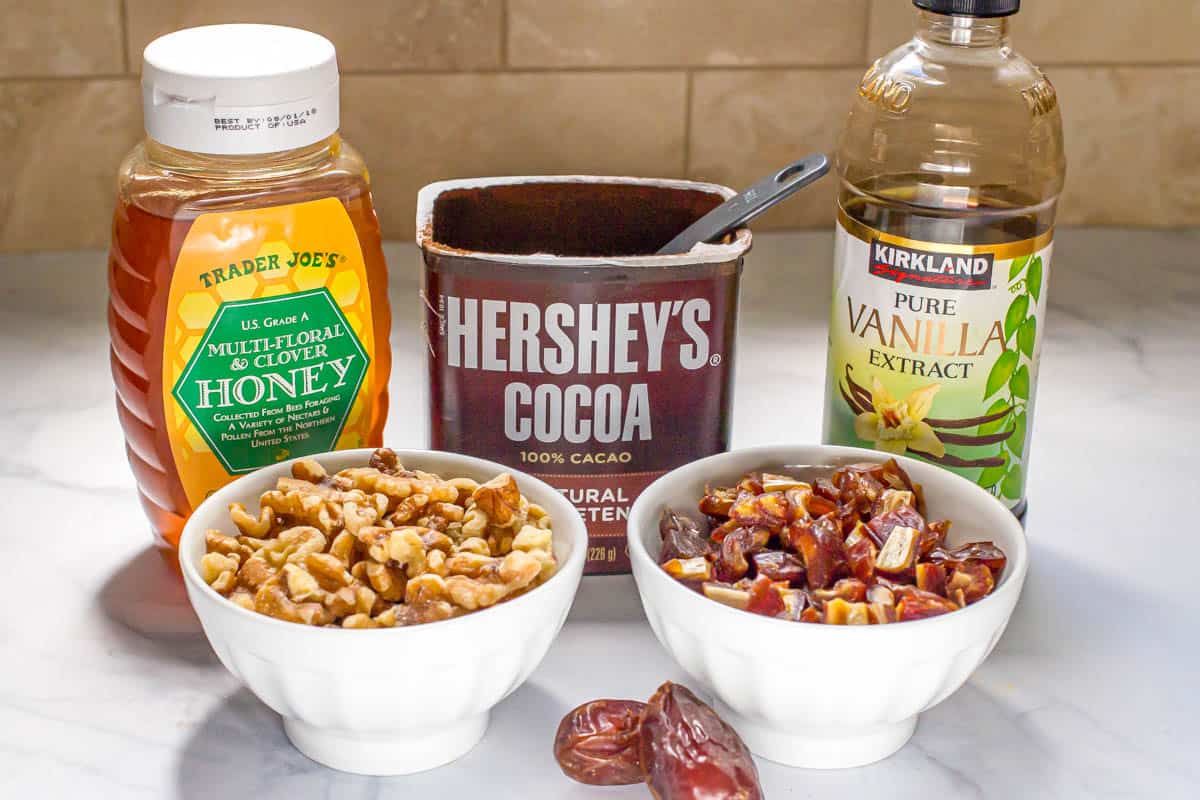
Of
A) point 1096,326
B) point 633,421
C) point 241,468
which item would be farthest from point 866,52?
point 241,468

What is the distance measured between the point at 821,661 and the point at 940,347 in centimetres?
24

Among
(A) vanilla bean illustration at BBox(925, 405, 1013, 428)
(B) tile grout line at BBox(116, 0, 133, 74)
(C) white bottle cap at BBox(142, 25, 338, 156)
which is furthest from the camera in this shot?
(B) tile grout line at BBox(116, 0, 133, 74)

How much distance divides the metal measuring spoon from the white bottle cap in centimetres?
21

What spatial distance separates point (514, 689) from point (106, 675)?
219 millimetres

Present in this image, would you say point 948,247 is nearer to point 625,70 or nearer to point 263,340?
point 263,340

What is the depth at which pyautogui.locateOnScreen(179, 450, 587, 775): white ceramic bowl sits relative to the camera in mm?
671

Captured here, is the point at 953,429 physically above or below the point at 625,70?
below

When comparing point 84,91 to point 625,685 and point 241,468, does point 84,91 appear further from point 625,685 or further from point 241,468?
point 625,685

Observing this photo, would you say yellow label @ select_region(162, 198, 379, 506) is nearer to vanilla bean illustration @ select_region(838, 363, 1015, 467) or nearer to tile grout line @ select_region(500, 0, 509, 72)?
vanilla bean illustration @ select_region(838, 363, 1015, 467)

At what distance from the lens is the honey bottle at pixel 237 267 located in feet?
2.56

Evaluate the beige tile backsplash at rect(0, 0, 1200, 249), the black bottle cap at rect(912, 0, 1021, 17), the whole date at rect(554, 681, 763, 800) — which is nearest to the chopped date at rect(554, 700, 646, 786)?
the whole date at rect(554, 681, 763, 800)

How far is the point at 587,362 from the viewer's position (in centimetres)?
83

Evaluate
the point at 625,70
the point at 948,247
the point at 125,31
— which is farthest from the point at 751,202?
the point at 125,31

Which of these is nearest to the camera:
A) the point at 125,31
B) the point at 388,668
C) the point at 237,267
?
the point at 388,668
